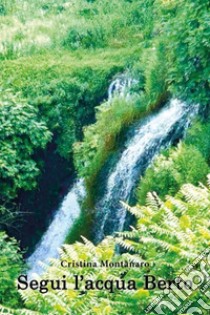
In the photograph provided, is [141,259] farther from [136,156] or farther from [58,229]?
[58,229]

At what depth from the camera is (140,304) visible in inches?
180

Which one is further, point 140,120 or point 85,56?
point 85,56

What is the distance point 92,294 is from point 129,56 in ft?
26.6

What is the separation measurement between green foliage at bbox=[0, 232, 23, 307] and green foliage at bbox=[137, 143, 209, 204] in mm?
2076

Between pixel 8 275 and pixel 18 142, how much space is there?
10.7ft

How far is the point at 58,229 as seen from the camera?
1015 cm

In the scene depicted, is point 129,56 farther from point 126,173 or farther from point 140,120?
point 126,173

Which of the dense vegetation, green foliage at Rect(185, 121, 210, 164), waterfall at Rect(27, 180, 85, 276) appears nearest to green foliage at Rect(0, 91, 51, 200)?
the dense vegetation

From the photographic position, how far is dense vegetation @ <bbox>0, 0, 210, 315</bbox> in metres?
4.99

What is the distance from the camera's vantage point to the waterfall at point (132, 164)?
8617 millimetres

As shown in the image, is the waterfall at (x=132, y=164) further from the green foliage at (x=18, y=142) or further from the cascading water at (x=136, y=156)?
the green foliage at (x=18, y=142)

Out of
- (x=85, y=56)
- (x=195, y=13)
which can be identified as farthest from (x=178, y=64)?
(x=85, y=56)

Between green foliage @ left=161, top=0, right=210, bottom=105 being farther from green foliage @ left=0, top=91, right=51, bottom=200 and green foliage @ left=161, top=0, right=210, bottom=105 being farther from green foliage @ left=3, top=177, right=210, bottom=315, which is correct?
green foliage @ left=0, top=91, right=51, bottom=200


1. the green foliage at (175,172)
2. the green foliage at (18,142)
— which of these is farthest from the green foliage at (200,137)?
the green foliage at (18,142)
